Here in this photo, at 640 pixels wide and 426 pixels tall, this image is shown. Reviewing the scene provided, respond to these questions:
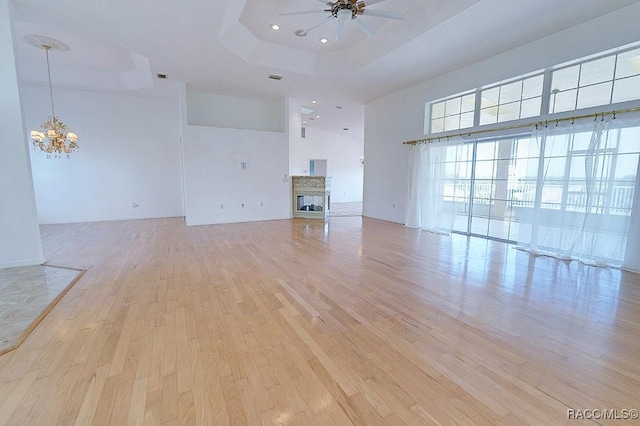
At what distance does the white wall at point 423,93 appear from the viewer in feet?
12.2

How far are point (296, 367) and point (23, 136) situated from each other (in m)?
4.89

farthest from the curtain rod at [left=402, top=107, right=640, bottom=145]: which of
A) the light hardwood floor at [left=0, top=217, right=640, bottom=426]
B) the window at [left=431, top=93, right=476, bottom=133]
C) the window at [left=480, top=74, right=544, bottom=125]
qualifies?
the light hardwood floor at [left=0, top=217, right=640, bottom=426]

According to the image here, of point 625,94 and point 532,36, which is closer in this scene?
point 625,94

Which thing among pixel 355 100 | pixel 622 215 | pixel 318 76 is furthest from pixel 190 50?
pixel 622 215

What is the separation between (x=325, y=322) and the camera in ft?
7.55

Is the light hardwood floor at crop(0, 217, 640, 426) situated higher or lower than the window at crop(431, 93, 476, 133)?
lower

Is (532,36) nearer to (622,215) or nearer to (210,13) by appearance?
(622,215)

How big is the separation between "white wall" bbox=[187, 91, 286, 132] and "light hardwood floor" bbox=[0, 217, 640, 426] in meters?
5.06

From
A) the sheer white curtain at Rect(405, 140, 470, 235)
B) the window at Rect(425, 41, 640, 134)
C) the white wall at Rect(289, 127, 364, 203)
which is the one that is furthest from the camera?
the white wall at Rect(289, 127, 364, 203)

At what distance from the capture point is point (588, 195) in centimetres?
386
